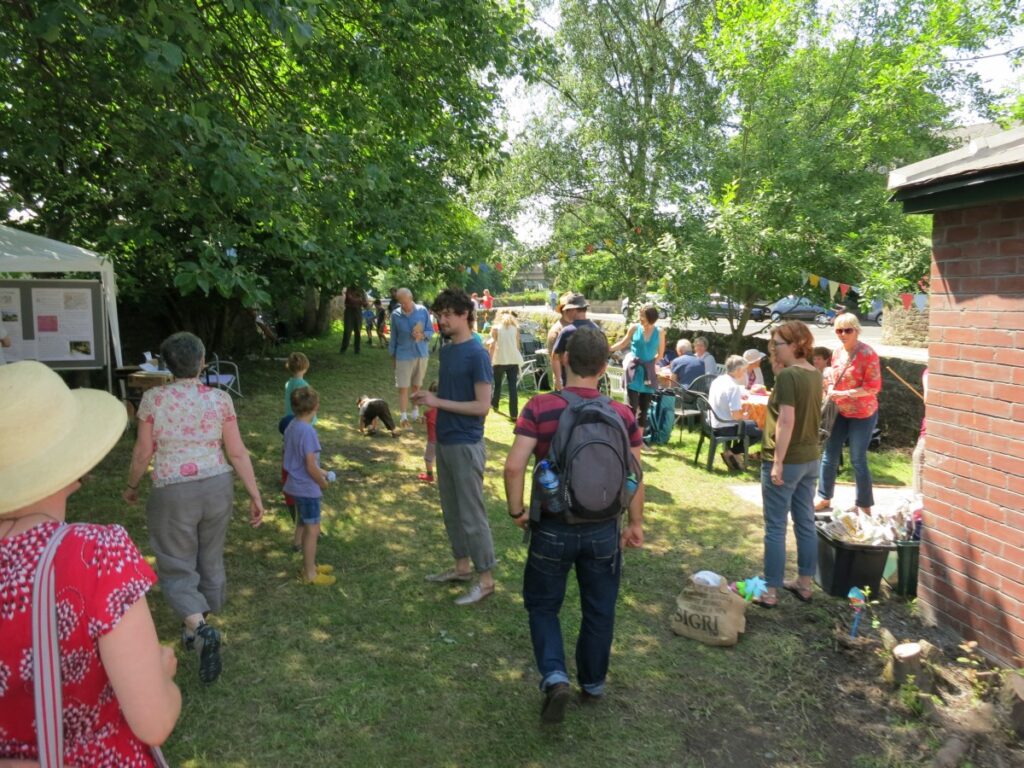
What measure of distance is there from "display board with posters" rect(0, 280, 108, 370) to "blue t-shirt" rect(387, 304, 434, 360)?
12.9ft

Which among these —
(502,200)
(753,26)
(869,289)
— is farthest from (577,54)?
(869,289)

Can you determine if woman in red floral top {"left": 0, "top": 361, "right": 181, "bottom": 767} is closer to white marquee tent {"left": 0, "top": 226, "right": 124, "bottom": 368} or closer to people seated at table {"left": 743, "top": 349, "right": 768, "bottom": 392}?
white marquee tent {"left": 0, "top": 226, "right": 124, "bottom": 368}

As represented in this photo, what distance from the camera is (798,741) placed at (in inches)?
126

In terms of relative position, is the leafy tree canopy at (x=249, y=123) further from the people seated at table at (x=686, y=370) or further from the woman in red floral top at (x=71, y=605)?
the people seated at table at (x=686, y=370)

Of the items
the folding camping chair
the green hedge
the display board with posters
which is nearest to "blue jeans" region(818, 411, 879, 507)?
the folding camping chair

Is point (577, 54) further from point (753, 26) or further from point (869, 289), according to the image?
point (869, 289)

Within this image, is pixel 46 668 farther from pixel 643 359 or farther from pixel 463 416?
pixel 643 359

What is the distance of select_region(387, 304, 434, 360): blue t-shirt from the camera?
28.8 feet

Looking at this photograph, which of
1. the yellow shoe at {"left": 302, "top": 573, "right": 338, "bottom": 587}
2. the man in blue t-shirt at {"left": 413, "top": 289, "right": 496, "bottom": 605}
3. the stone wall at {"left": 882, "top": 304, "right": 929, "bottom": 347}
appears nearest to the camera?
the man in blue t-shirt at {"left": 413, "top": 289, "right": 496, "bottom": 605}

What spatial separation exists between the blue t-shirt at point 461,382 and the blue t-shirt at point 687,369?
5.76 meters

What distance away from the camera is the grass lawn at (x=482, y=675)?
3111 mm

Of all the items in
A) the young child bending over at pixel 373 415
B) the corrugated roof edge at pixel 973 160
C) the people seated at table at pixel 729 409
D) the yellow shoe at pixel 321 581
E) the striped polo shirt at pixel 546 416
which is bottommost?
the yellow shoe at pixel 321 581

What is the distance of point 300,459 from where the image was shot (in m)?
4.64

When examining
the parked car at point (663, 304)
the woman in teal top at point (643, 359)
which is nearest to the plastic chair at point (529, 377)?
the parked car at point (663, 304)
